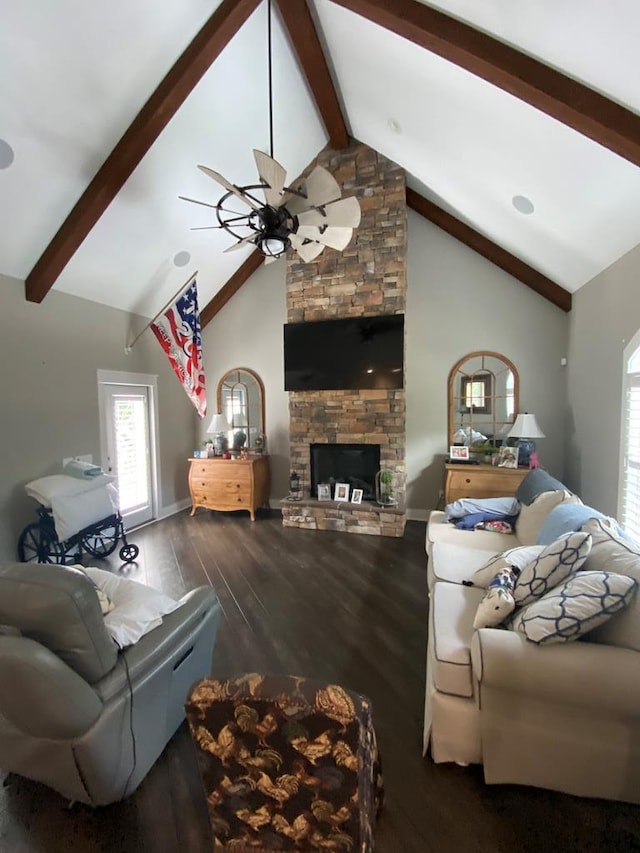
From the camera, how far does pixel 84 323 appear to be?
4.28 metres

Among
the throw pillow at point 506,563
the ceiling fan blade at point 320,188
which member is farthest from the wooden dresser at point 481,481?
the ceiling fan blade at point 320,188


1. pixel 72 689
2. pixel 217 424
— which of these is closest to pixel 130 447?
pixel 217 424

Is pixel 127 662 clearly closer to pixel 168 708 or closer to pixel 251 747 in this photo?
pixel 168 708

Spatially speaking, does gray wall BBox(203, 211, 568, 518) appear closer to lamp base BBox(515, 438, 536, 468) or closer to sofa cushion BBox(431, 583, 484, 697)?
lamp base BBox(515, 438, 536, 468)

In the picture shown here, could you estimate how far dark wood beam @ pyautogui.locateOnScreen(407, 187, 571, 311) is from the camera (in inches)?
175

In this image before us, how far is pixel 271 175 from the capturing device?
2.45 meters

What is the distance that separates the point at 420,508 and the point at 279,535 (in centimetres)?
194

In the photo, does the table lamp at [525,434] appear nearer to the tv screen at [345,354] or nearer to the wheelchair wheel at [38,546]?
the tv screen at [345,354]

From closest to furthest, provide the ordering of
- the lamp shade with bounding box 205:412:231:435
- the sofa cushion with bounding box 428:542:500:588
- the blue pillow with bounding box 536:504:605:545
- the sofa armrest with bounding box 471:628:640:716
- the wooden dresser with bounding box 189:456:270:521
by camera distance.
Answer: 1. the sofa armrest with bounding box 471:628:640:716
2. the blue pillow with bounding box 536:504:605:545
3. the sofa cushion with bounding box 428:542:500:588
4. the wooden dresser with bounding box 189:456:270:521
5. the lamp shade with bounding box 205:412:231:435

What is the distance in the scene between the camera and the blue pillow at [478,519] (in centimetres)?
335

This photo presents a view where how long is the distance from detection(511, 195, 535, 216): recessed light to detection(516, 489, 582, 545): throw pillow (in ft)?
7.52

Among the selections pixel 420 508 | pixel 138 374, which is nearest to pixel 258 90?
pixel 138 374

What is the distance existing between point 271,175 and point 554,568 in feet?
8.93

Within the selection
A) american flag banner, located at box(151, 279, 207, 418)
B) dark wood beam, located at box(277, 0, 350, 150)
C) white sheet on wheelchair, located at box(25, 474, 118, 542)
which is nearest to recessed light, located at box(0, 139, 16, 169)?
american flag banner, located at box(151, 279, 207, 418)
